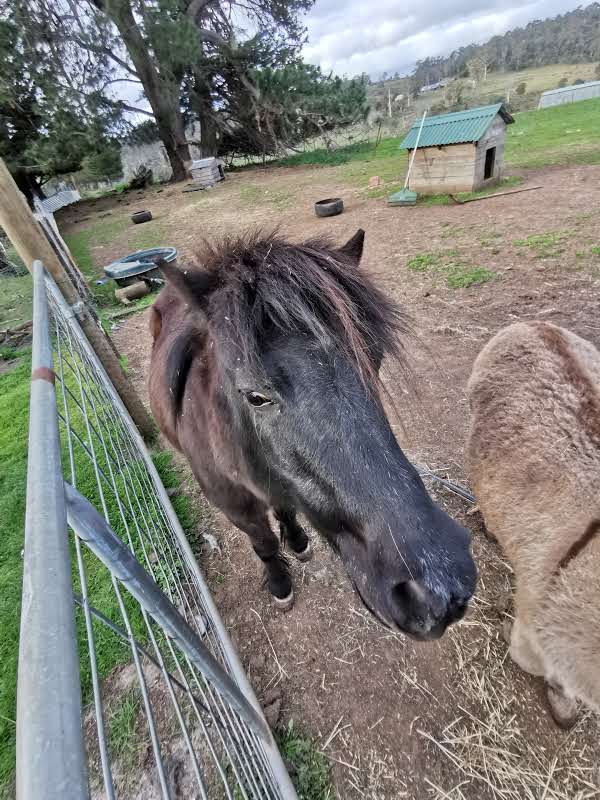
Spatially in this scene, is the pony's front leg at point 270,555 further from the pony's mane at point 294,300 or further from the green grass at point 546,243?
the green grass at point 546,243

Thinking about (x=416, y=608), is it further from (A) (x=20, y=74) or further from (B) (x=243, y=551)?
(A) (x=20, y=74)

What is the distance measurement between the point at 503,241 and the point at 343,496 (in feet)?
25.6

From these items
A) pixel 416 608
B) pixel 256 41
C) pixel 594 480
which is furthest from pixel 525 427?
pixel 256 41

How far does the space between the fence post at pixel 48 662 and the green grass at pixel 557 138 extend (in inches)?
473

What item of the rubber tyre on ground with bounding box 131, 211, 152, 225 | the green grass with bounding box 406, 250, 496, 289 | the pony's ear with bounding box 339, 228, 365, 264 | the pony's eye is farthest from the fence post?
the rubber tyre on ground with bounding box 131, 211, 152, 225

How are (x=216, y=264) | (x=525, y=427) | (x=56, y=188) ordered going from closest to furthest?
(x=216, y=264) < (x=525, y=427) < (x=56, y=188)

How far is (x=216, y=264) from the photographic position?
166 cm

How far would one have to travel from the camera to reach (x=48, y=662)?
0.56 metres

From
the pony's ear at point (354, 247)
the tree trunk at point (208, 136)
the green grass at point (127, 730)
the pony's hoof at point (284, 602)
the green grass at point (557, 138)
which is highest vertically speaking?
the tree trunk at point (208, 136)

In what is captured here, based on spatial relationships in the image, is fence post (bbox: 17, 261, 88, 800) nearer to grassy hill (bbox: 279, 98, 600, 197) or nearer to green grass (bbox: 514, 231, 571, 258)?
green grass (bbox: 514, 231, 571, 258)

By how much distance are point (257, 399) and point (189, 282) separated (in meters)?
0.59

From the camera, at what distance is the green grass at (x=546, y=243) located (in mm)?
6454

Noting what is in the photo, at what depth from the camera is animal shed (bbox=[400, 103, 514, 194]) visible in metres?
9.00

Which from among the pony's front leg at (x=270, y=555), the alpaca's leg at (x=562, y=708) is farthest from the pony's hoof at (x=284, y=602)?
the alpaca's leg at (x=562, y=708)
